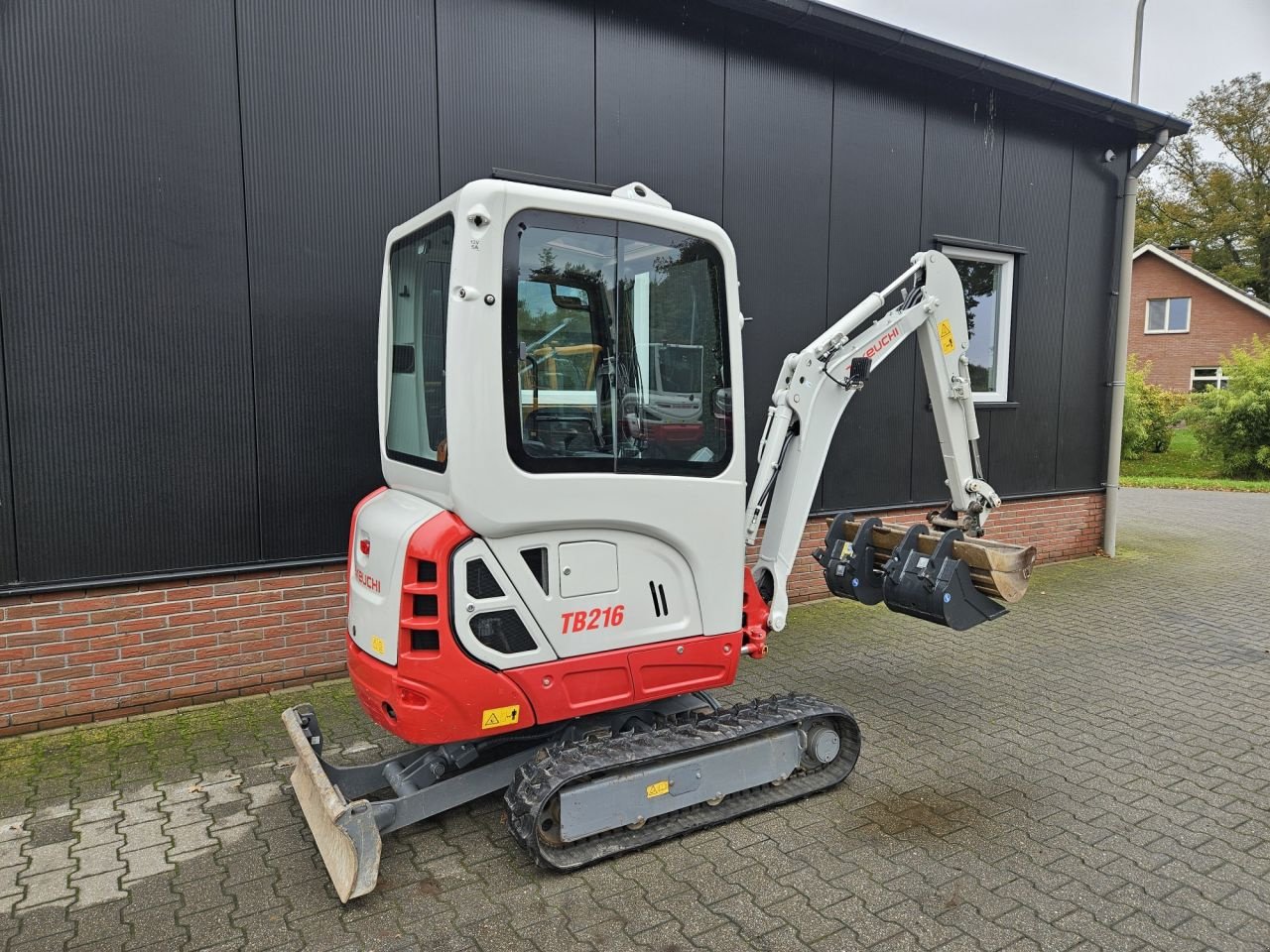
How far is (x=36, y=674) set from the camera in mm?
4613

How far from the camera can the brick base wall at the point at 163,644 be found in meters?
4.60

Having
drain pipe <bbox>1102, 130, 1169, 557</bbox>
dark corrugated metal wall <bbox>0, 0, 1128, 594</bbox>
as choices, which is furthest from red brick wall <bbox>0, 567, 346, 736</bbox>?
drain pipe <bbox>1102, 130, 1169, 557</bbox>

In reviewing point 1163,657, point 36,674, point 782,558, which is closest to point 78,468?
point 36,674

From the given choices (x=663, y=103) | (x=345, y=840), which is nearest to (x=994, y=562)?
(x=345, y=840)

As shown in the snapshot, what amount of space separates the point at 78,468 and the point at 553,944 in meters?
3.62

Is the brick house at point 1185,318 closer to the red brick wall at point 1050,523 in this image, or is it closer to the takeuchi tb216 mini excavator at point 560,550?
the red brick wall at point 1050,523

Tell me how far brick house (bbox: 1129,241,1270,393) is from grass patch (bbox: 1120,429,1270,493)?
29.1 ft

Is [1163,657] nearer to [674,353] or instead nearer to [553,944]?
[674,353]

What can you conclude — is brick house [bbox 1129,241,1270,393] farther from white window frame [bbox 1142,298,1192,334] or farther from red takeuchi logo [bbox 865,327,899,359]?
red takeuchi logo [bbox 865,327,899,359]

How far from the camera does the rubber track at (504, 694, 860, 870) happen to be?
3.26m

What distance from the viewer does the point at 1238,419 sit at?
64.2 feet

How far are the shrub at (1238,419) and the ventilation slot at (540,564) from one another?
21337 millimetres

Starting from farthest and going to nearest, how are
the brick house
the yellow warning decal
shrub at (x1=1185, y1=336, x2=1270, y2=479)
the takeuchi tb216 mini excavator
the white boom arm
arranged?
the brick house → shrub at (x1=1185, y1=336, x2=1270, y2=479) → the white boom arm → the yellow warning decal → the takeuchi tb216 mini excavator

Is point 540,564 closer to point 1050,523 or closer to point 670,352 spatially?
point 670,352
